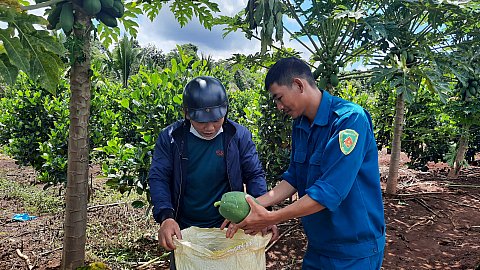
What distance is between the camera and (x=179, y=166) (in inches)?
83.4

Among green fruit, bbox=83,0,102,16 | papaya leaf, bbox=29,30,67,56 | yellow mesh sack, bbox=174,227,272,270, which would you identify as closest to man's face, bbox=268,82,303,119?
yellow mesh sack, bbox=174,227,272,270

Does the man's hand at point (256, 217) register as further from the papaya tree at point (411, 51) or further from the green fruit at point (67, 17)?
the papaya tree at point (411, 51)

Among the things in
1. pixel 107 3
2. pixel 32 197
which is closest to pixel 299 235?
pixel 107 3

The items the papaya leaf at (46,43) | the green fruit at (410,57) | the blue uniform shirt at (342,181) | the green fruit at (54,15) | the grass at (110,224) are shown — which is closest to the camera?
the blue uniform shirt at (342,181)

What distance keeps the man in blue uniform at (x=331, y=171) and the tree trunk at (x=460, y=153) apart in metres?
6.05

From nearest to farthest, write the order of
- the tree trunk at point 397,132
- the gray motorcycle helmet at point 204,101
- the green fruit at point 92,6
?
1. the gray motorcycle helmet at point 204,101
2. the green fruit at point 92,6
3. the tree trunk at point 397,132

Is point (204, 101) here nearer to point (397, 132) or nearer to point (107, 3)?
point (107, 3)

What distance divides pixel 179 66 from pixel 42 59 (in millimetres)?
1949

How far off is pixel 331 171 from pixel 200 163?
31.9 inches

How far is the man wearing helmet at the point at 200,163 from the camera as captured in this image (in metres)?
2.06

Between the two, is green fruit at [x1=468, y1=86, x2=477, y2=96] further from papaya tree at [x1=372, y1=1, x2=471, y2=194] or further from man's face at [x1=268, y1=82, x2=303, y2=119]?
man's face at [x1=268, y1=82, x2=303, y2=119]

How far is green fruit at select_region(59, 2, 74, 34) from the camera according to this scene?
2.39 meters

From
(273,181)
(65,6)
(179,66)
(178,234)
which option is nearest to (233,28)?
(179,66)

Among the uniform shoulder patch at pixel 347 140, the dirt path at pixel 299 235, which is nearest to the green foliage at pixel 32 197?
the dirt path at pixel 299 235
